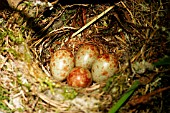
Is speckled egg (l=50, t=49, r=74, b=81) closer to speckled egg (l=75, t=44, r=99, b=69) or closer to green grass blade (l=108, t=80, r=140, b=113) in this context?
speckled egg (l=75, t=44, r=99, b=69)

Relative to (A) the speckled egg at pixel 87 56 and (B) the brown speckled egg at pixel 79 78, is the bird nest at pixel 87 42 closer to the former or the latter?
(B) the brown speckled egg at pixel 79 78

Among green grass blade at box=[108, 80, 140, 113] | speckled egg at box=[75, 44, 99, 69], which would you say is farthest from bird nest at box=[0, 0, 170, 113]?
speckled egg at box=[75, 44, 99, 69]

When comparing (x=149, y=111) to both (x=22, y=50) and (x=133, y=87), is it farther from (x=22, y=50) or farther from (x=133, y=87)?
(x=22, y=50)

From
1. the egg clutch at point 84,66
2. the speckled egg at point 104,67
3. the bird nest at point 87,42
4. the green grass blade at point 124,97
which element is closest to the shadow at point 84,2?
the bird nest at point 87,42

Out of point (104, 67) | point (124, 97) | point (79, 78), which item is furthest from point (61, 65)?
point (124, 97)

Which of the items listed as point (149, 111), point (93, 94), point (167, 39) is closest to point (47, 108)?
point (93, 94)

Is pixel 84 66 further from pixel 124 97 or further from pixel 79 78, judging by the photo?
pixel 124 97
